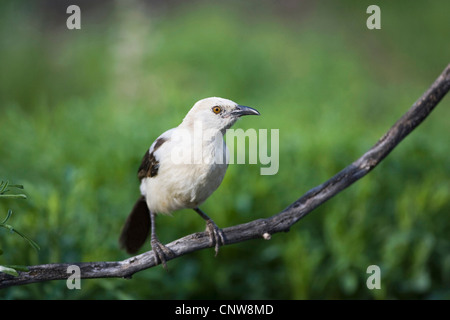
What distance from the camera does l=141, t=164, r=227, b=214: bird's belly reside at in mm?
2020

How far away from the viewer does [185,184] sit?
6.73 ft

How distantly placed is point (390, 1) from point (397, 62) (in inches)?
36.4

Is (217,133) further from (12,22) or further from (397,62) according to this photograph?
(397,62)

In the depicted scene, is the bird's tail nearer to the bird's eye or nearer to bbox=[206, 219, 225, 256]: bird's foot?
bbox=[206, 219, 225, 256]: bird's foot

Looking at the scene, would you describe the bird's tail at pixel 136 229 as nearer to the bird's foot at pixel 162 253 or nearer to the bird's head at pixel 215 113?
the bird's foot at pixel 162 253

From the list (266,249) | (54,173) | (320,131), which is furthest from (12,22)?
(266,249)

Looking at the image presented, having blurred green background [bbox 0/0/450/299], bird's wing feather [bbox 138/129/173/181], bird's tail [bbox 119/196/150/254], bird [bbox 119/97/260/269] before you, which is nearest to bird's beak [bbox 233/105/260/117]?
bird [bbox 119/97/260/269]

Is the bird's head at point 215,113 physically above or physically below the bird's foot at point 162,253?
above

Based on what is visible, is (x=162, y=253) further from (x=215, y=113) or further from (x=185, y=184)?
(x=215, y=113)

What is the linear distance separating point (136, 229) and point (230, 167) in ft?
5.25

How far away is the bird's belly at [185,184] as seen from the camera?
6.63ft

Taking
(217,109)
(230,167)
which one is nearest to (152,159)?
(217,109)

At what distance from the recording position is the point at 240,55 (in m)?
7.18

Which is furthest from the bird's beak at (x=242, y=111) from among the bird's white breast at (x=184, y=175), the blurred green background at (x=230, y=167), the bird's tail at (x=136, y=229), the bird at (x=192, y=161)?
the blurred green background at (x=230, y=167)
